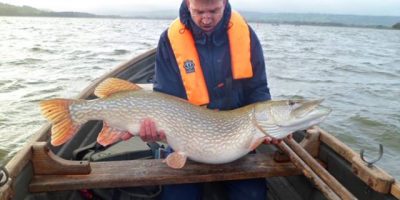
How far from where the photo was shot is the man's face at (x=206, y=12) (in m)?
3.34

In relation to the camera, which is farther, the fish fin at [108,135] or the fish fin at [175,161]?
the fish fin at [108,135]

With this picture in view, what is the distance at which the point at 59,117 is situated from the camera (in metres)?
3.15

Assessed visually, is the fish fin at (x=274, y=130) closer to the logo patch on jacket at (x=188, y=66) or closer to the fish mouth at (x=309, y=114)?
the fish mouth at (x=309, y=114)

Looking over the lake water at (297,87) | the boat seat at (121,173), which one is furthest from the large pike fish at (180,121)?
the lake water at (297,87)

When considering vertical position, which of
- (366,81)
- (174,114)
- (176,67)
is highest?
(176,67)

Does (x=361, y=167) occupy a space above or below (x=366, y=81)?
above

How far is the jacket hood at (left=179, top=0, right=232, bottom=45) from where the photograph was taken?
3.58m

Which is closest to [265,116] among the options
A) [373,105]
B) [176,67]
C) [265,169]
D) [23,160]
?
[265,169]

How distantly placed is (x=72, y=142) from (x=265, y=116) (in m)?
2.36

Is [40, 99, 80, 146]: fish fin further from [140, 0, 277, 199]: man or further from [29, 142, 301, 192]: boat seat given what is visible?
[140, 0, 277, 199]: man

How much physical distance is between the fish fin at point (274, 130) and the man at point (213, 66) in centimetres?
56

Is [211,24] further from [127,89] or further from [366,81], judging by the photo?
[366,81]

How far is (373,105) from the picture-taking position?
11742 mm

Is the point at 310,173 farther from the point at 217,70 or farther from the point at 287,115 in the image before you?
the point at 217,70
